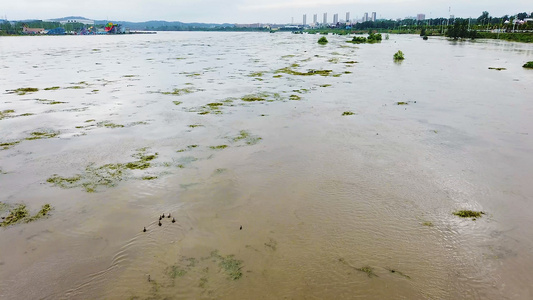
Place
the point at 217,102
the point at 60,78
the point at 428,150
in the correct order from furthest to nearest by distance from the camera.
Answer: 1. the point at 60,78
2. the point at 217,102
3. the point at 428,150

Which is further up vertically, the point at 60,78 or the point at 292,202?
the point at 60,78

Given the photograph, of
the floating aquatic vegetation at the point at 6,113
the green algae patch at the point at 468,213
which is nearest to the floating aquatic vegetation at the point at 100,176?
the green algae patch at the point at 468,213

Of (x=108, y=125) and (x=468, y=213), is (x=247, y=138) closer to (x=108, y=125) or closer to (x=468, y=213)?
(x=108, y=125)

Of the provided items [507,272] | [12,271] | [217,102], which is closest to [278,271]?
[507,272]

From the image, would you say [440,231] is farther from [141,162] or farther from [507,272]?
[141,162]

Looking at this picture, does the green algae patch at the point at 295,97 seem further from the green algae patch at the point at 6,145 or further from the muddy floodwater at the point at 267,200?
the green algae patch at the point at 6,145

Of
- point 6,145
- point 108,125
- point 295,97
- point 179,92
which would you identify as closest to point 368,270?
point 108,125

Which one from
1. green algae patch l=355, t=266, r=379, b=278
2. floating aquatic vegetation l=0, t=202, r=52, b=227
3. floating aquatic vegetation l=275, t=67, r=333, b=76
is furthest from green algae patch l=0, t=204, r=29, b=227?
floating aquatic vegetation l=275, t=67, r=333, b=76
